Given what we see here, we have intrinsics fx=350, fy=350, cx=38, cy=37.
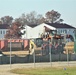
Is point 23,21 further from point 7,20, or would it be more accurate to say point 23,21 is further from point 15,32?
point 15,32

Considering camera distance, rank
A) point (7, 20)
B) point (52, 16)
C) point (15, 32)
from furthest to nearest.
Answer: point (7, 20) → point (52, 16) → point (15, 32)

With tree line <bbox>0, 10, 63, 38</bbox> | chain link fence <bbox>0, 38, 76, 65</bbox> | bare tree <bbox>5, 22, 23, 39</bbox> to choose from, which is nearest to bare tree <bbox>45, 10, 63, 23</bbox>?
Answer: tree line <bbox>0, 10, 63, 38</bbox>

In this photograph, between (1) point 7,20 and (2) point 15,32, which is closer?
(2) point 15,32

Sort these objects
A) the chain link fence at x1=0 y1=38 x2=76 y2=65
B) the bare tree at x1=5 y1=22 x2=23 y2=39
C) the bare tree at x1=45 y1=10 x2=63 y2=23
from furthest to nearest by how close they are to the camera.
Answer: the bare tree at x1=45 y1=10 x2=63 y2=23, the bare tree at x1=5 y1=22 x2=23 y2=39, the chain link fence at x1=0 y1=38 x2=76 y2=65

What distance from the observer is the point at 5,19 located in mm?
167375

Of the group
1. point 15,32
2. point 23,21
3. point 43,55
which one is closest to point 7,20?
point 23,21

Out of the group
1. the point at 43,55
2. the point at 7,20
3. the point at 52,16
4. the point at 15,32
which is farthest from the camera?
the point at 7,20

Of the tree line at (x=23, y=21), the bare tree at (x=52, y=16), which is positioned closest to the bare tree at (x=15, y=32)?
the tree line at (x=23, y=21)

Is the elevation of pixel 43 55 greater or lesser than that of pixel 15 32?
lesser

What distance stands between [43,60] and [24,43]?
33.0m

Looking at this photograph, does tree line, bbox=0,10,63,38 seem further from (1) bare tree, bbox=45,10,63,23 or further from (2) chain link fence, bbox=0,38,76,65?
(2) chain link fence, bbox=0,38,76,65

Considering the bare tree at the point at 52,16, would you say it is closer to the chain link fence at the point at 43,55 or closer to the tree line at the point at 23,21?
the tree line at the point at 23,21

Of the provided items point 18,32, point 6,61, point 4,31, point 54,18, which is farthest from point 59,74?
point 54,18

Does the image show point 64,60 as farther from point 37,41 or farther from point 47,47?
point 37,41
